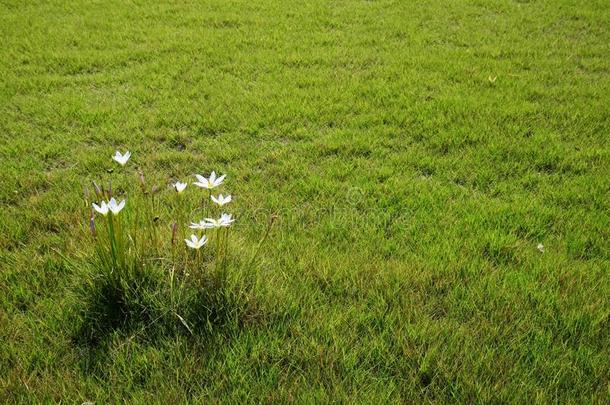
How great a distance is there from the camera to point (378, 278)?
266 cm

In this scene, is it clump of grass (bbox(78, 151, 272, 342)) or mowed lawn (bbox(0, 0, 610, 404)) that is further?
clump of grass (bbox(78, 151, 272, 342))

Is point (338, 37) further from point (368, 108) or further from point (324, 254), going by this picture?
point (324, 254)

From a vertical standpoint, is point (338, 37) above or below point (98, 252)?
above

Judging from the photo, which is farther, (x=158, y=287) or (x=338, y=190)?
(x=338, y=190)

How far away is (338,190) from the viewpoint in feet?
11.7

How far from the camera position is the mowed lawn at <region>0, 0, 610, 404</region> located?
2113 mm

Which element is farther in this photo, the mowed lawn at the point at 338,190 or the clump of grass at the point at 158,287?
the clump of grass at the point at 158,287

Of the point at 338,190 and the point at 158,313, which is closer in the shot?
the point at 158,313

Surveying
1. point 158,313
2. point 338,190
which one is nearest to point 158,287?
→ point 158,313

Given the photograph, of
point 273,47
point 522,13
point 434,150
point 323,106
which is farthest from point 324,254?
point 522,13

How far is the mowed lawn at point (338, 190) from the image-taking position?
6.93 ft

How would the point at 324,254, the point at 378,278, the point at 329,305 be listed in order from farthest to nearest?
1. the point at 324,254
2. the point at 378,278
3. the point at 329,305

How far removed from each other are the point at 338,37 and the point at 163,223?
434 cm

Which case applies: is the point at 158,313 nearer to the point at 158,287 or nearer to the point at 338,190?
the point at 158,287
